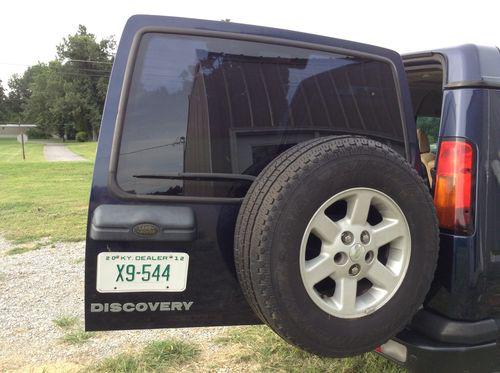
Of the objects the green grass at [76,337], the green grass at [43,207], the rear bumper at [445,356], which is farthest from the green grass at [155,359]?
the green grass at [43,207]

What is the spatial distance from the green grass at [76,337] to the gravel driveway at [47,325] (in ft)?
0.12

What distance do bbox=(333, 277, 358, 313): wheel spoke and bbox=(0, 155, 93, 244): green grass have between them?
5102 mm

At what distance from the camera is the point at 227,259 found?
6.60 ft

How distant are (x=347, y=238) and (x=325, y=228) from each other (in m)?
0.11

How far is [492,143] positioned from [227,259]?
1298mm

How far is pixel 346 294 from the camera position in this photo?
6.42ft

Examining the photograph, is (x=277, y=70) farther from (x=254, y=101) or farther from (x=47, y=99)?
(x=47, y=99)

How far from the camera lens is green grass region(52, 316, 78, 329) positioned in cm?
359

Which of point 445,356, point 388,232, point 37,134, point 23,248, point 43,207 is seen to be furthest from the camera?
point 37,134

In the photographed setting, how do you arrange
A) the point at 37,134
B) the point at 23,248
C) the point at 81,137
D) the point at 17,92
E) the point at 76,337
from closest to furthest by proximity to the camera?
the point at 76,337 → the point at 23,248 → the point at 81,137 → the point at 37,134 → the point at 17,92

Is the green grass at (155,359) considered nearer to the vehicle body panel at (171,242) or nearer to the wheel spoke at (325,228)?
the vehicle body panel at (171,242)

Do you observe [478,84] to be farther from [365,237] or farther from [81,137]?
[81,137]

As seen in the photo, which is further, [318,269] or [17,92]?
[17,92]

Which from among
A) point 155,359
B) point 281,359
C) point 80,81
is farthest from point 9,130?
point 281,359
